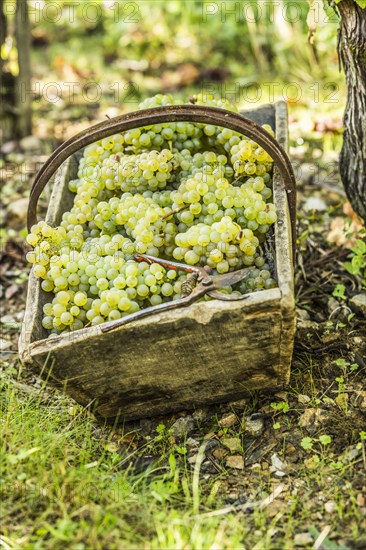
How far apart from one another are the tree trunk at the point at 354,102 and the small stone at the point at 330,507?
1373mm

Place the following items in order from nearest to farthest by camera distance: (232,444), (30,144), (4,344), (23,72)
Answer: (232,444) → (4,344) → (23,72) → (30,144)

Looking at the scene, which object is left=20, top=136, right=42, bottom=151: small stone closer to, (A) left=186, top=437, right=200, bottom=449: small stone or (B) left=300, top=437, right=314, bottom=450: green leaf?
(A) left=186, top=437, right=200, bottom=449: small stone

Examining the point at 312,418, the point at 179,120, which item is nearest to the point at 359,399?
the point at 312,418

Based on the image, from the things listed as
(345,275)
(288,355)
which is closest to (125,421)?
(288,355)

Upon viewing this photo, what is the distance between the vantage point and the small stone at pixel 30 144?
434 centimetres

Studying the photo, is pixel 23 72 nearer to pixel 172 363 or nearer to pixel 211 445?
→ pixel 172 363

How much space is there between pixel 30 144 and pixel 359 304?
270cm

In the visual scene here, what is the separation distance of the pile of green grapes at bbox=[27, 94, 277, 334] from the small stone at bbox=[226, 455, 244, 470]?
0.59 m

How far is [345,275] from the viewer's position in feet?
9.53

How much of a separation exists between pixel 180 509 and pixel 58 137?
3.14 metres

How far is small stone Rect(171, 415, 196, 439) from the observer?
2291 millimetres

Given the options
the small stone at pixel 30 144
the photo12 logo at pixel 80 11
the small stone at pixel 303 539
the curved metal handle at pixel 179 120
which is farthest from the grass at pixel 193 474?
the photo12 logo at pixel 80 11

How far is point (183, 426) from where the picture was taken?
2.30 metres

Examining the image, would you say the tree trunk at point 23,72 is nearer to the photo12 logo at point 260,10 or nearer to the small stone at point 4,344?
the photo12 logo at point 260,10
